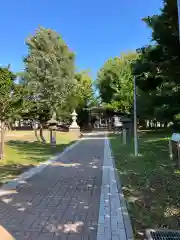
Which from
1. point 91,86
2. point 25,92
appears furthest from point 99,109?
point 25,92

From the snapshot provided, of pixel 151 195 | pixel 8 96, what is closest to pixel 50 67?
pixel 8 96

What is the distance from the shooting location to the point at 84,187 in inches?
299

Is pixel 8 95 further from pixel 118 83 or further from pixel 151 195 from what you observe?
pixel 118 83

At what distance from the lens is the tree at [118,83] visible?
129ft

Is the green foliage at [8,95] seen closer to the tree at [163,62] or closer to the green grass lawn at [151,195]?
the tree at [163,62]

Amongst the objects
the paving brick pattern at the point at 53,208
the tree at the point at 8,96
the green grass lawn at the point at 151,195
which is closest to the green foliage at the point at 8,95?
the tree at the point at 8,96

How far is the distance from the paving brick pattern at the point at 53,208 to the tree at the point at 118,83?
28744 mm

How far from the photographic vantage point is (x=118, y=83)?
4272cm

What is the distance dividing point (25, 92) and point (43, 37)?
3079 cm

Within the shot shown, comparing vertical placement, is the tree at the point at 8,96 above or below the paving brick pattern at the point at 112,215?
above

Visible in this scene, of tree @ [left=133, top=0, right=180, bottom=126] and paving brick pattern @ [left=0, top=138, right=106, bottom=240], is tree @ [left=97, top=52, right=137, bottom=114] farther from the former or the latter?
paving brick pattern @ [left=0, top=138, right=106, bottom=240]

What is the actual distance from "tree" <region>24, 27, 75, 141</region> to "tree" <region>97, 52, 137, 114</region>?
17.9 ft

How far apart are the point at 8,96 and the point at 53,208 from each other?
32.6 ft

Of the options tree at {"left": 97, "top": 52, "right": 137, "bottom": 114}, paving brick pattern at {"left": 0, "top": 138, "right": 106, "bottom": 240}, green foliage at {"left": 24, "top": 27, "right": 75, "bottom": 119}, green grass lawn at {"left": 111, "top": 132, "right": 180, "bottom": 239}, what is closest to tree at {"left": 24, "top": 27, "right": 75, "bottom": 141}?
green foliage at {"left": 24, "top": 27, "right": 75, "bottom": 119}
